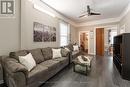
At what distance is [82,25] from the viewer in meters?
9.35

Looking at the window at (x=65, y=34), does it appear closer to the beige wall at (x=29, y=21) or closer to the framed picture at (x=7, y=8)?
the beige wall at (x=29, y=21)

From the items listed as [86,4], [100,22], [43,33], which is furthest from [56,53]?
[100,22]

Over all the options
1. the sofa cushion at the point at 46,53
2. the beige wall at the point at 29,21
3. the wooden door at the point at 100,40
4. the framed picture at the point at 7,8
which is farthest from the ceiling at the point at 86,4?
the wooden door at the point at 100,40

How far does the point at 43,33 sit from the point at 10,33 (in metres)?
1.72

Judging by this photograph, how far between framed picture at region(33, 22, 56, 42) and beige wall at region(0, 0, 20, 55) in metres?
0.89

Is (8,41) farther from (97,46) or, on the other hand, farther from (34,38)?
(97,46)

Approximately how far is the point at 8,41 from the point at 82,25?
7.29 metres

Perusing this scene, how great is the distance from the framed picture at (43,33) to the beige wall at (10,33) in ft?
2.93

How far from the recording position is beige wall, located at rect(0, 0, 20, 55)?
2830 mm

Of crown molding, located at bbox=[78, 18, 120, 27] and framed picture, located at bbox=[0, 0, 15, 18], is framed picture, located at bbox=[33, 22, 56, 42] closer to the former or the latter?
framed picture, located at bbox=[0, 0, 15, 18]

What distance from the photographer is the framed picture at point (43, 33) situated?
13.6 feet

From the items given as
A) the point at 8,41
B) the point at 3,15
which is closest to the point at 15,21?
the point at 3,15

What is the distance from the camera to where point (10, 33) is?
3006mm

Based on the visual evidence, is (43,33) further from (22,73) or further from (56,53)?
(22,73)
